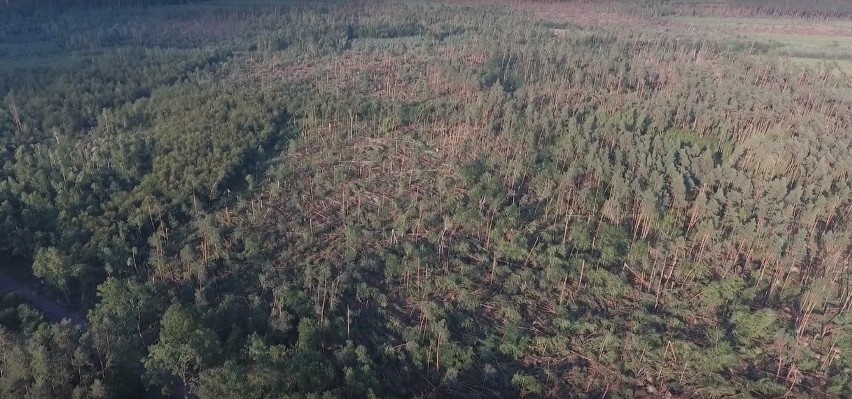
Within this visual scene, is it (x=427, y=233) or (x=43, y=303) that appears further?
(x=427, y=233)

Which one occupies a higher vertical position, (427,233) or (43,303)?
(427,233)

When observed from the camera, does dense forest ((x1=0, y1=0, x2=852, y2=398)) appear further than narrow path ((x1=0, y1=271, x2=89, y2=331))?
No

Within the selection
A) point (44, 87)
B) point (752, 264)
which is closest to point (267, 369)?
point (752, 264)

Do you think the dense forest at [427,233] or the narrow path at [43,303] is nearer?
the dense forest at [427,233]

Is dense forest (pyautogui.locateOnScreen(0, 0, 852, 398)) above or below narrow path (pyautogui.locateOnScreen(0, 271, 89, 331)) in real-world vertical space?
above
